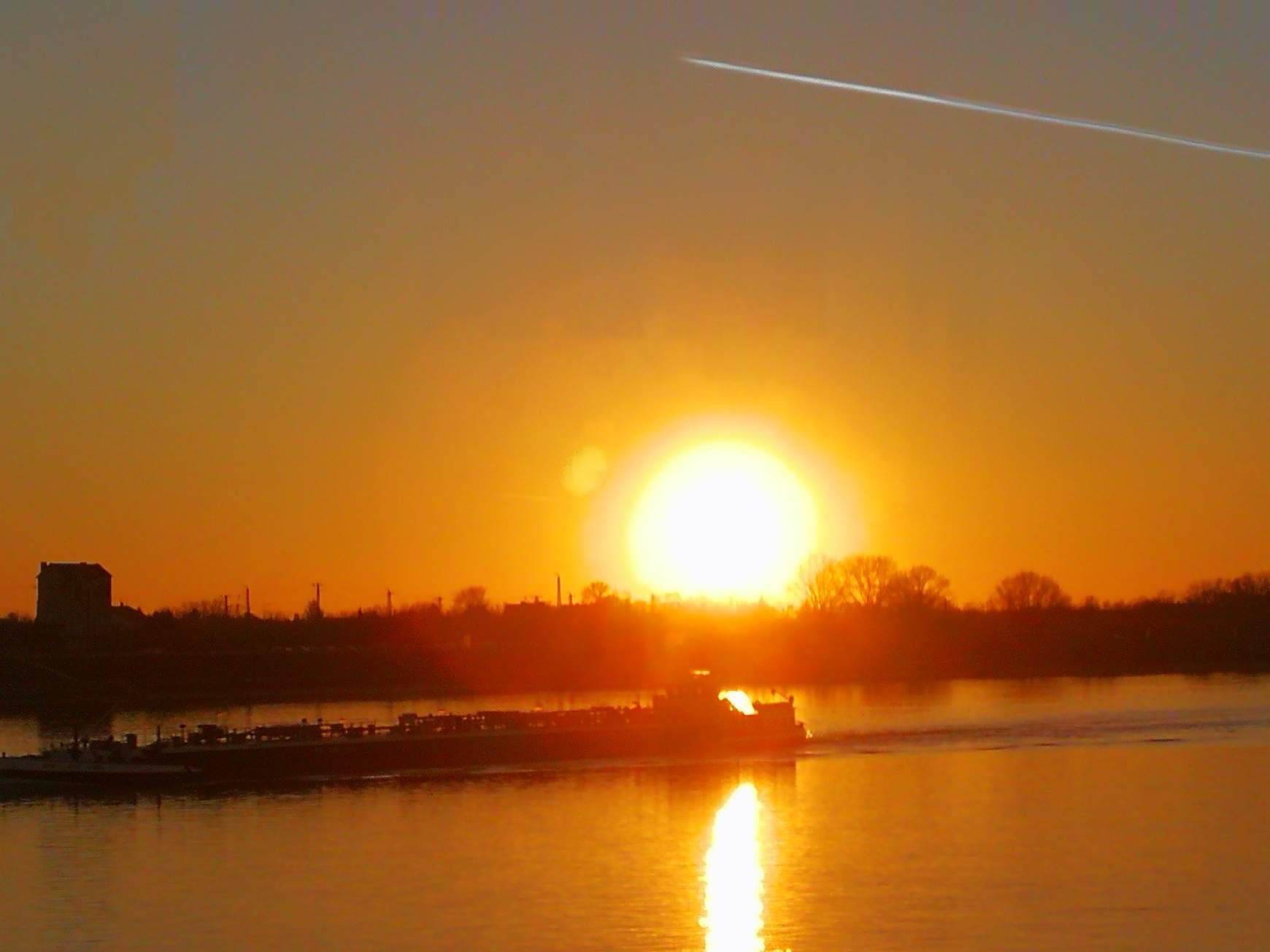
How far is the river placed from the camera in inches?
1590

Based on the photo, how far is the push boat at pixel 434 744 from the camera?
71.9 m

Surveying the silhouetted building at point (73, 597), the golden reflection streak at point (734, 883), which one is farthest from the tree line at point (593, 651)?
the golden reflection streak at point (734, 883)

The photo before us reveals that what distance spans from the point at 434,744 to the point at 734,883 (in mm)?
33612

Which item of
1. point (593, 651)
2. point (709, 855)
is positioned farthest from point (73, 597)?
point (709, 855)

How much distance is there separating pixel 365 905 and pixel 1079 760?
3995cm

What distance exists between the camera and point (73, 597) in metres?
172

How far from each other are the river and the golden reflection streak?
0.15m

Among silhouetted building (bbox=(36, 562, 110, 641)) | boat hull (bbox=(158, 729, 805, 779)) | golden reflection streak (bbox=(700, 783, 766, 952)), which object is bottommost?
golden reflection streak (bbox=(700, 783, 766, 952))

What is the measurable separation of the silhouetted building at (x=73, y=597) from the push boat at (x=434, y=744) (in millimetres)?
92850

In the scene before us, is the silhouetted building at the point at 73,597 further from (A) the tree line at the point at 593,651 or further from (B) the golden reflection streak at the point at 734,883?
(B) the golden reflection streak at the point at 734,883

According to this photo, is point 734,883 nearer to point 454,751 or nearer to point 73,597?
point 454,751

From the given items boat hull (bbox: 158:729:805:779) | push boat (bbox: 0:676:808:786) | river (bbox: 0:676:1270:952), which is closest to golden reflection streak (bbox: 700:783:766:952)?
river (bbox: 0:676:1270:952)

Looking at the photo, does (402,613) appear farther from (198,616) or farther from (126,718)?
(126,718)

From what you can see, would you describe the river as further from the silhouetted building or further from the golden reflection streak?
the silhouetted building
